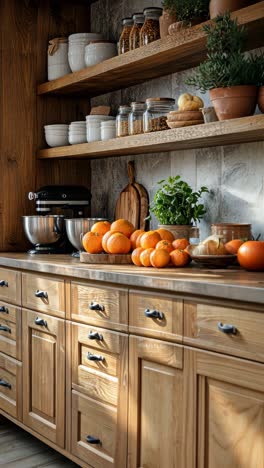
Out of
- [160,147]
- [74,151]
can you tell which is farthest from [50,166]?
[160,147]

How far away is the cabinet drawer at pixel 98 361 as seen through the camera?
8.03 feet

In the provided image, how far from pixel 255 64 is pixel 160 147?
2.41 feet

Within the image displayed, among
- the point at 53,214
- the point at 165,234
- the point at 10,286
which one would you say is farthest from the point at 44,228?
the point at 165,234

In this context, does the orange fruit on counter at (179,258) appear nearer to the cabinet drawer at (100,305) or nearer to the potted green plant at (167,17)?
the cabinet drawer at (100,305)

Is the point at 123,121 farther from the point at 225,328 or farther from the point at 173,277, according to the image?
the point at 225,328

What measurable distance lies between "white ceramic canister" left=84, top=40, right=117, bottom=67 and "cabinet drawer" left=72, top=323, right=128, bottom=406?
1419 mm

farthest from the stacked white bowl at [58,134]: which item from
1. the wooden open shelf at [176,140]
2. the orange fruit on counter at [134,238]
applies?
the orange fruit on counter at [134,238]

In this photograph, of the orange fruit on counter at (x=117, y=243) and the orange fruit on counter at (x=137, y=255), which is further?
the orange fruit on counter at (x=117, y=243)

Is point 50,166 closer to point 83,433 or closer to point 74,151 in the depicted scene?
point 74,151

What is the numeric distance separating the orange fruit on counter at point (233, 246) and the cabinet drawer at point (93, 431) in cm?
74

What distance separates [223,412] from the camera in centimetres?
198

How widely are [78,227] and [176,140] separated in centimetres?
74

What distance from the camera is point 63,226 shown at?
3.50 m

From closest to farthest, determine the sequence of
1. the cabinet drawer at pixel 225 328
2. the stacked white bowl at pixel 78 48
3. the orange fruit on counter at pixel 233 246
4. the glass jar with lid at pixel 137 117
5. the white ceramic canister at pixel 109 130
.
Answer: the cabinet drawer at pixel 225 328
the orange fruit on counter at pixel 233 246
the glass jar with lid at pixel 137 117
the white ceramic canister at pixel 109 130
the stacked white bowl at pixel 78 48
